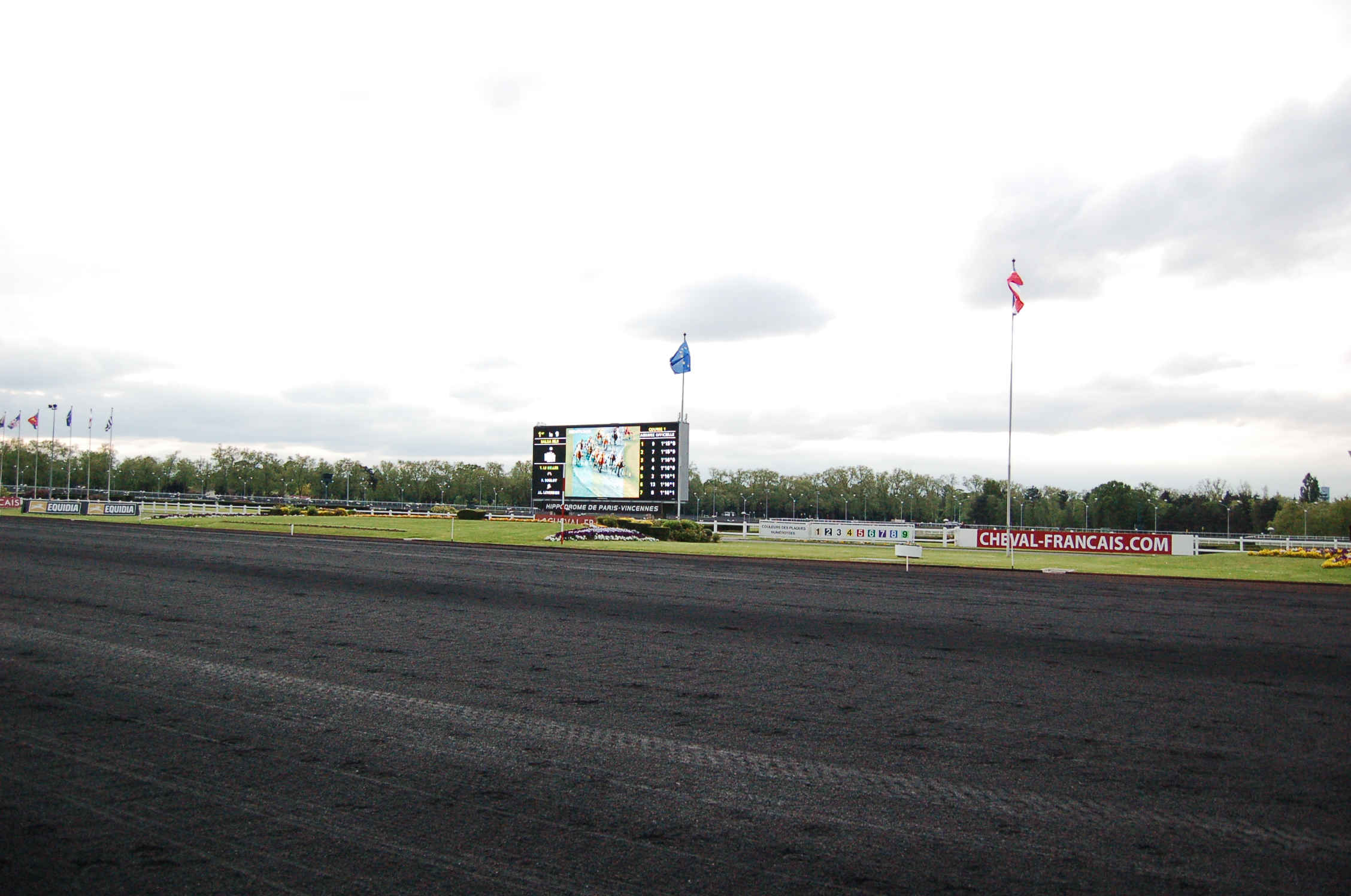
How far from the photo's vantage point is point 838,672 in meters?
8.08

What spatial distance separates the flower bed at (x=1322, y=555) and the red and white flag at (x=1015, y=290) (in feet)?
44.7

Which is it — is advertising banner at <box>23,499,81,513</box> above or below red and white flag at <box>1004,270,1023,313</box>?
below

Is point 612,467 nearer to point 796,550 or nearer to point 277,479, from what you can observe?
point 796,550

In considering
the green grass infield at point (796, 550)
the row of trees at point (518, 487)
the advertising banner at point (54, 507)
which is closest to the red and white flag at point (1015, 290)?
the green grass infield at point (796, 550)

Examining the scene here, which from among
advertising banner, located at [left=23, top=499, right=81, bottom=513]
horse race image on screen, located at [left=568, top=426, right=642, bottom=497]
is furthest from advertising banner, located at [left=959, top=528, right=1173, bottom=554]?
advertising banner, located at [left=23, top=499, right=81, bottom=513]

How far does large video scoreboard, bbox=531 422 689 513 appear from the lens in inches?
1877

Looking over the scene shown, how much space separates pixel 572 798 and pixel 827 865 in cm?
158

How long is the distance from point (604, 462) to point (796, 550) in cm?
1941

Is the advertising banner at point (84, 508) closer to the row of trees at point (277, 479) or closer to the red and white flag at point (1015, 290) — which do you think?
the red and white flag at point (1015, 290)

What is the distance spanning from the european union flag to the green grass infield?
10347 millimetres

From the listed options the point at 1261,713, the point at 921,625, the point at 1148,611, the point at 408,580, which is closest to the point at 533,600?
the point at 408,580

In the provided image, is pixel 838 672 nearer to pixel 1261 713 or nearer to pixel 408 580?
pixel 1261 713

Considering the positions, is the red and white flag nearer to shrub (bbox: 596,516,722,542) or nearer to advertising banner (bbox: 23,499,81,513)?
shrub (bbox: 596,516,722,542)

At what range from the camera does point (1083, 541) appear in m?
35.8
